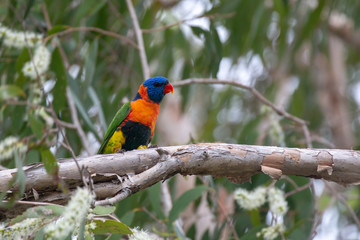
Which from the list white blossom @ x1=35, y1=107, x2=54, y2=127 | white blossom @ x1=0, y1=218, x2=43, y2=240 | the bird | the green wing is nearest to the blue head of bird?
the bird

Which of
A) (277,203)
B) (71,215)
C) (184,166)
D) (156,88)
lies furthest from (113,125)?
(71,215)

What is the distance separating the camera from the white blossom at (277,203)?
6.49ft

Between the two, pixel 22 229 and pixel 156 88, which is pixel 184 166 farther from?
pixel 156 88

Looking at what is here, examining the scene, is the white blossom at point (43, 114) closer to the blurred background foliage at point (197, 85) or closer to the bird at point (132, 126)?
the blurred background foliage at point (197, 85)

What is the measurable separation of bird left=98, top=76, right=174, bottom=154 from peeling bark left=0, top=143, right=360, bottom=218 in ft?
2.50

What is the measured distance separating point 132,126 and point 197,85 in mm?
1605

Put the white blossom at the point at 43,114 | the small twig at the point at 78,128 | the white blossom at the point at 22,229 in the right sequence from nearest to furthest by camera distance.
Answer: the white blossom at the point at 22,229
the white blossom at the point at 43,114
the small twig at the point at 78,128

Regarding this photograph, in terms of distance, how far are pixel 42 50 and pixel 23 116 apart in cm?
66

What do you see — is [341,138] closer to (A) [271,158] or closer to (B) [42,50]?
(A) [271,158]

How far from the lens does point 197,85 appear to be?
4086mm

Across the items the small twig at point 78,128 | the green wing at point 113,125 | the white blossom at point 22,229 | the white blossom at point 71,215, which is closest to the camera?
the white blossom at point 71,215

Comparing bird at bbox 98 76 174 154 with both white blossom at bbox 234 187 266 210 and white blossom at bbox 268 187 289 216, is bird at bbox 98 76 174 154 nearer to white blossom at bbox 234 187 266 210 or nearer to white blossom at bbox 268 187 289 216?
white blossom at bbox 234 187 266 210

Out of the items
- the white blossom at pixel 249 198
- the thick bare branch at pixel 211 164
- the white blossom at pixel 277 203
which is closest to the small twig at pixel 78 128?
the thick bare branch at pixel 211 164

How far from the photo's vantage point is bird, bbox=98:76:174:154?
2.58m
